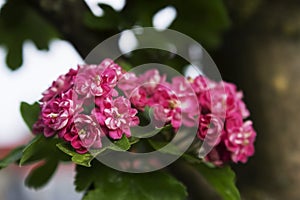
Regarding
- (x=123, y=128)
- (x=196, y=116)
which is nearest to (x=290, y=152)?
(x=196, y=116)

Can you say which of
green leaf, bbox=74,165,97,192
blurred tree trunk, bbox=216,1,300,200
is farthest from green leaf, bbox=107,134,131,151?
blurred tree trunk, bbox=216,1,300,200

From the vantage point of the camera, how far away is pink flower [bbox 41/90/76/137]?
1.62 ft

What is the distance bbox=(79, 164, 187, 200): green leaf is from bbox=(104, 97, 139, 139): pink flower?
10cm

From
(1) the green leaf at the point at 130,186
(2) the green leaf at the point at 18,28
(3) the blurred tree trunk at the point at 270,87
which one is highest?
(2) the green leaf at the point at 18,28

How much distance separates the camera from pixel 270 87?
0.89 m

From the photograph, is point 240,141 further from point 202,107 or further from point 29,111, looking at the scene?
point 29,111

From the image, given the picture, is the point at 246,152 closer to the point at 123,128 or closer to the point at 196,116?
the point at 196,116

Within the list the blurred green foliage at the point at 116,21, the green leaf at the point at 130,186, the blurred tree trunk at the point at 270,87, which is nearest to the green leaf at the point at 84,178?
the green leaf at the point at 130,186

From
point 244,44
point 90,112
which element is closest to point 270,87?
point 244,44

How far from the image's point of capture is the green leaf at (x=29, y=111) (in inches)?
23.4

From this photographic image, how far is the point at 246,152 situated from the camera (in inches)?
24.6

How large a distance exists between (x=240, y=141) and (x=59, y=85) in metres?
0.22

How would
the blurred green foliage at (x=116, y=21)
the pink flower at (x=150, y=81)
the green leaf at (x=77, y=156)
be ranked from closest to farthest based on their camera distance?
the green leaf at (x=77, y=156) → the pink flower at (x=150, y=81) → the blurred green foliage at (x=116, y=21)

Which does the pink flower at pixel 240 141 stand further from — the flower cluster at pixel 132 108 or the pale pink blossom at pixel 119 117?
the pale pink blossom at pixel 119 117
